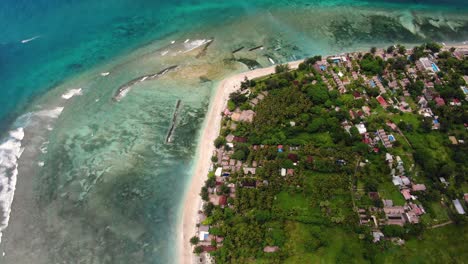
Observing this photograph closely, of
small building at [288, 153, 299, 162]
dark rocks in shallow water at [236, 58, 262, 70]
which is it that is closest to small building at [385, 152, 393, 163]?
small building at [288, 153, 299, 162]

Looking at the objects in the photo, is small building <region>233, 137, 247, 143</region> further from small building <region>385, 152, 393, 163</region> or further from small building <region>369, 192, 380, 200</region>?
small building <region>385, 152, 393, 163</region>

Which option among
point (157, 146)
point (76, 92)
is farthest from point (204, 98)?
point (76, 92)

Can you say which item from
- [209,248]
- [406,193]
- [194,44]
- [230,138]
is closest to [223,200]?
[209,248]

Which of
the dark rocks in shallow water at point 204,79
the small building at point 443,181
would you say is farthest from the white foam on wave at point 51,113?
the small building at point 443,181

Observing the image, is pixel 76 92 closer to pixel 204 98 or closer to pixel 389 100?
pixel 204 98

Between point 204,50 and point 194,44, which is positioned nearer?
point 204,50

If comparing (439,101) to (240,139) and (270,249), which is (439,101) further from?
(270,249)
